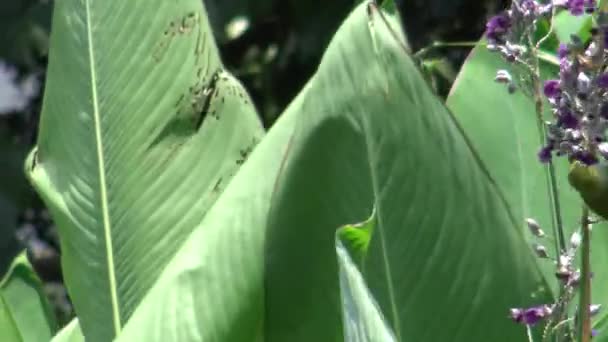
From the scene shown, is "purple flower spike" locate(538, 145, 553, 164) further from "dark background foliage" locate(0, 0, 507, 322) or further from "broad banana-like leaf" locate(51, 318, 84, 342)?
"dark background foliage" locate(0, 0, 507, 322)

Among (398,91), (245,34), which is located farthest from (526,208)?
(245,34)

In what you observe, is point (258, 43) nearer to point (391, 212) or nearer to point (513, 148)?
point (513, 148)

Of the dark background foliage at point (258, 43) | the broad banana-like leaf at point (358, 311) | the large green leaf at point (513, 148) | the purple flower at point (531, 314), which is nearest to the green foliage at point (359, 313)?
the broad banana-like leaf at point (358, 311)

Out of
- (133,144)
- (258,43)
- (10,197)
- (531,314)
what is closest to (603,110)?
(531,314)

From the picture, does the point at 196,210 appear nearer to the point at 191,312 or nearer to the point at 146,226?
the point at 146,226

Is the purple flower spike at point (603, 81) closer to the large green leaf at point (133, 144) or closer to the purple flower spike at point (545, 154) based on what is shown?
the purple flower spike at point (545, 154)

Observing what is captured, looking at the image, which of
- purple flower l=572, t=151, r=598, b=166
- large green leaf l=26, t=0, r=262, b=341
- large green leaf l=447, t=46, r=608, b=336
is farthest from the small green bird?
large green leaf l=26, t=0, r=262, b=341
